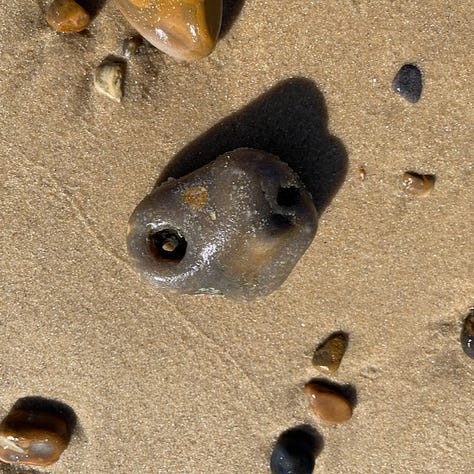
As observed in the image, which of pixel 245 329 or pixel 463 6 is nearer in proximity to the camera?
pixel 463 6

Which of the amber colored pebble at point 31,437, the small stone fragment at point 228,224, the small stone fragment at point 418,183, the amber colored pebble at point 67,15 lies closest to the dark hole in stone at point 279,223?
the small stone fragment at point 228,224

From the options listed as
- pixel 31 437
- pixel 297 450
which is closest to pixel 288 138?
pixel 297 450

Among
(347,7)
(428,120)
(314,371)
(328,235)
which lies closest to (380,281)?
(328,235)

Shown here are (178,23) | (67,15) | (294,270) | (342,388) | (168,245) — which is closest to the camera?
(178,23)

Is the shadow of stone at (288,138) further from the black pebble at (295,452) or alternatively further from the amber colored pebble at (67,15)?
the black pebble at (295,452)

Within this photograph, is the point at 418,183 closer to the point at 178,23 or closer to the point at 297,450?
the point at 178,23

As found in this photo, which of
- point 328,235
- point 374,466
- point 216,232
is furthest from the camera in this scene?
point 374,466

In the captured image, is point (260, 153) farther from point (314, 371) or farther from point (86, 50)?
point (314, 371)
